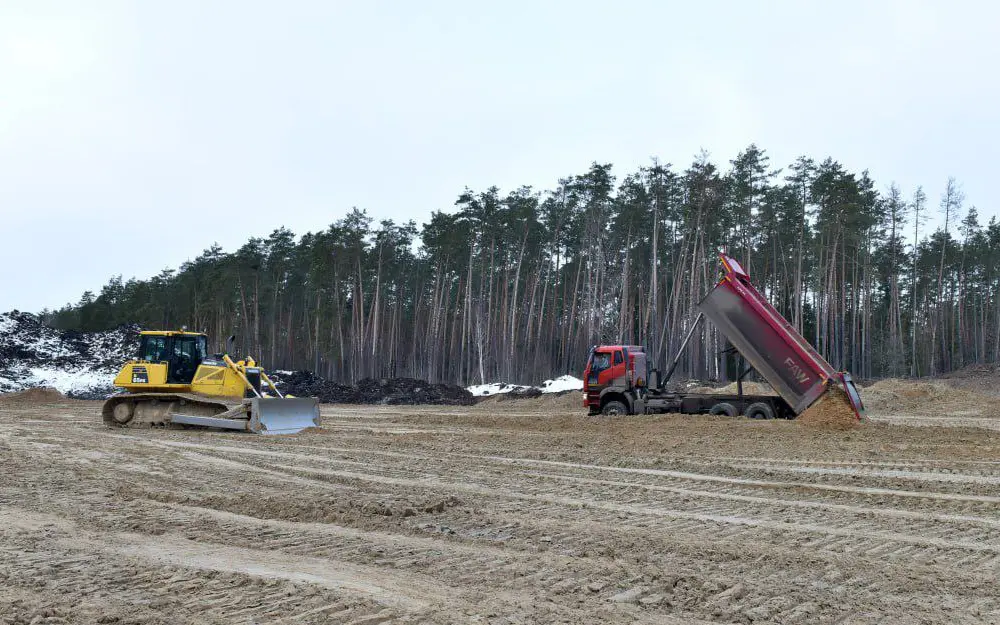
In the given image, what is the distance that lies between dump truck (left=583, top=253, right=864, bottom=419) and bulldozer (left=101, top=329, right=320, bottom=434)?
729 cm

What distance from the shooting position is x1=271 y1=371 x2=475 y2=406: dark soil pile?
117ft

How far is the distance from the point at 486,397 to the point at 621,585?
31.9 metres

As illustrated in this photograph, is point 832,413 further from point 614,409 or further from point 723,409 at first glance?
point 614,409

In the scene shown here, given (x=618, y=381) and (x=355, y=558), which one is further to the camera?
(x=618, y=381)

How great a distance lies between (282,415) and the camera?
50.5ft

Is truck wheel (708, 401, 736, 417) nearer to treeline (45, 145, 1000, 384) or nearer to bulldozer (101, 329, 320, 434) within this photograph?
bulldozer (101, 329, 320, 434)

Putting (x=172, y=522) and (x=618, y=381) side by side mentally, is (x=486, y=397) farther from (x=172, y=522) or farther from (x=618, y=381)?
(x=172, y=522)

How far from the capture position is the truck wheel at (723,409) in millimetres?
16891

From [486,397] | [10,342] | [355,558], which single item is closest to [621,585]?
[355,558]

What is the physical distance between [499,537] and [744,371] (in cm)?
1260

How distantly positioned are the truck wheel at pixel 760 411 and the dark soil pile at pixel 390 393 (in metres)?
18.9

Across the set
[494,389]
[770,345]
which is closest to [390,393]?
[494,389]

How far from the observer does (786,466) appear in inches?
403

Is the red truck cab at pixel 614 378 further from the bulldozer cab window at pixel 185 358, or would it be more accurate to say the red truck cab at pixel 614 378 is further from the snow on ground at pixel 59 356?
the snow on ground at pixel 59 356
